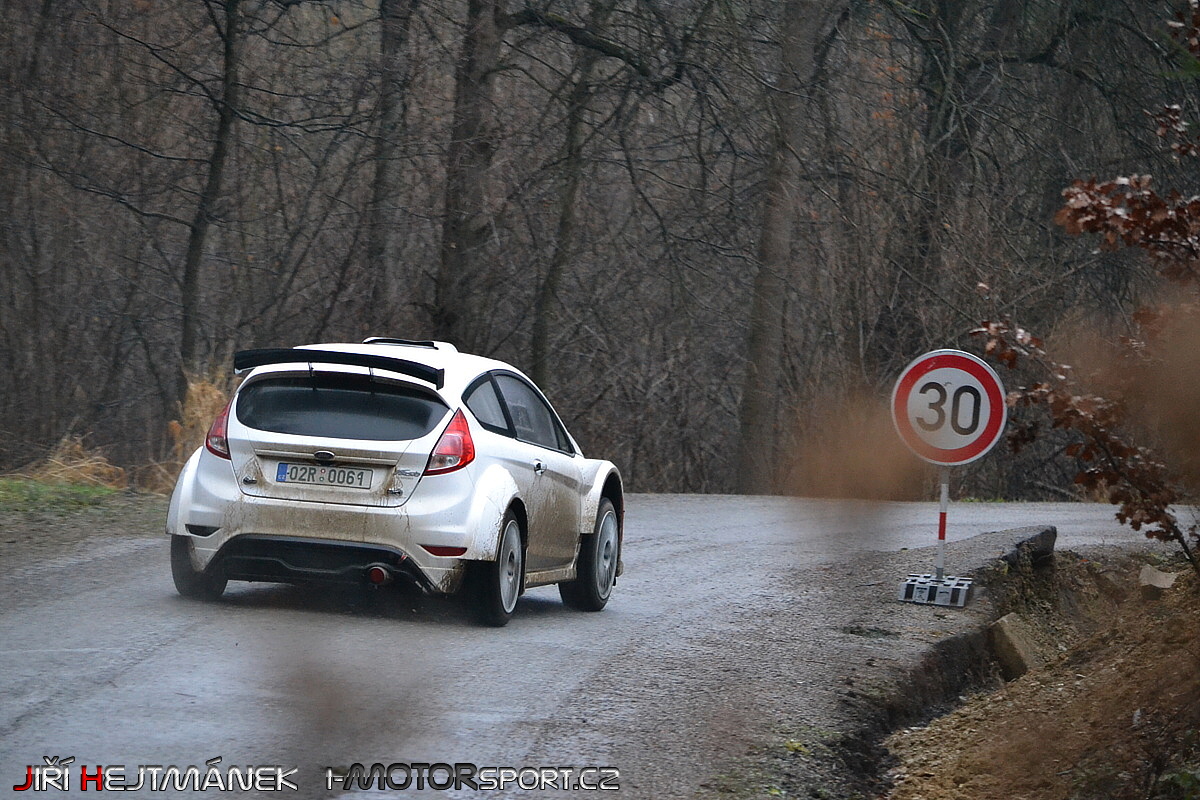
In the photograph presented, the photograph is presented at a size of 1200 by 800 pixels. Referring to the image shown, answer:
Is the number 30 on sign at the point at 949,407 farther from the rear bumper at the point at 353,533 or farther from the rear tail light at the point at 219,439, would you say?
the rear tail light at the point at 219,439

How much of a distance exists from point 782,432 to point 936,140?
5538 millimetres

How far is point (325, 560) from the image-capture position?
847cm

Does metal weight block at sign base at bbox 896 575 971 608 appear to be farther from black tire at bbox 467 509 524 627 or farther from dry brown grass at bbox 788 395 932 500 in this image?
dry brown grass at bbox 788 395 932 500

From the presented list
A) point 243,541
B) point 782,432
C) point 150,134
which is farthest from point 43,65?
point 243,541

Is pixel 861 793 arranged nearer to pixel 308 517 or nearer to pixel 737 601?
pixel 308 517

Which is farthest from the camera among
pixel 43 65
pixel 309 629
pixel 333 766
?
pixel 43 65

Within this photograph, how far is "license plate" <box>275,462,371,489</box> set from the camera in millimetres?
8547

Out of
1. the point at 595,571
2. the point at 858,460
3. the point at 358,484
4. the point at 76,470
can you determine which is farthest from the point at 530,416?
the point at 858,460

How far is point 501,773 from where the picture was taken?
569 centimetres

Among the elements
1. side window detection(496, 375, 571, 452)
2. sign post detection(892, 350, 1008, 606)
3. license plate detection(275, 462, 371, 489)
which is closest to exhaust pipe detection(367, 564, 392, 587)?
license plate detection(275, 462, 371, 489)

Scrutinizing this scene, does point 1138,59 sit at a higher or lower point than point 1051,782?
higher

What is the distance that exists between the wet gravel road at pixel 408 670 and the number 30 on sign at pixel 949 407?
1154 millimetres

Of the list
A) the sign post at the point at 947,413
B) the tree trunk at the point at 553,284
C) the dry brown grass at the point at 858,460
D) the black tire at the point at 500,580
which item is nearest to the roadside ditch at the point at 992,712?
the sign post at the point at 947,413

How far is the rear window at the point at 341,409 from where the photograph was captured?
342 inches
